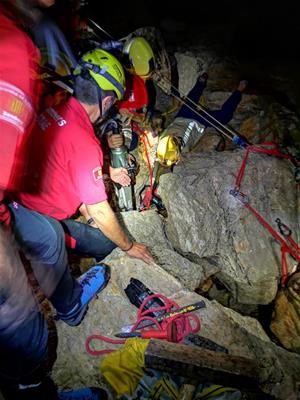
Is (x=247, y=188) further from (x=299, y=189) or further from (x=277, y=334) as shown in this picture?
(x=277, y=334)

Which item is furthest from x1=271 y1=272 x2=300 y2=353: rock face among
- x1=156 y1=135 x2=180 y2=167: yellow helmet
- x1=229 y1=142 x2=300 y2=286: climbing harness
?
x1=156 y1=135 x2=180 y2=167: yellow helmet

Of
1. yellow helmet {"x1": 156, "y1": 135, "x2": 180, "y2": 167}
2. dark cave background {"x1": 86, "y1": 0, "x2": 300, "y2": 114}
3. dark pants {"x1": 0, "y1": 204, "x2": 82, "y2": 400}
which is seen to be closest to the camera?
dark pants {"x1": 0, "y1": 204, "x2": 82, "y2": 400}

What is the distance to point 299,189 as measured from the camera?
4.89 meters

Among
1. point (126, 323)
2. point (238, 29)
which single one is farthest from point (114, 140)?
point (238, 29)

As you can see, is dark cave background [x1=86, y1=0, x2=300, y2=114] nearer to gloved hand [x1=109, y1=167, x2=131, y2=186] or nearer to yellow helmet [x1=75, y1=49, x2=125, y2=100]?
gloved hand [x1=109, y1=167, x2=131, y2=186]

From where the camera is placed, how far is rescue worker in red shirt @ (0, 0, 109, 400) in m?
1.45

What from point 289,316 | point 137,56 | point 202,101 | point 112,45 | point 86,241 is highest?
point 112,45

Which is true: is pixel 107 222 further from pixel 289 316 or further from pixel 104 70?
pixel 289 316

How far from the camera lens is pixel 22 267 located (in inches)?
77.1

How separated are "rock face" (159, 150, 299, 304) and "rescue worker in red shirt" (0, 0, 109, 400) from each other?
5.45 feet

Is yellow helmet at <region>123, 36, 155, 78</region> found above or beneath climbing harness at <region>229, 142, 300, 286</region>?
above

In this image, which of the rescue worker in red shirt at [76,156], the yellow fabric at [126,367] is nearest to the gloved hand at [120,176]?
the rescue worker in red shirt at [76,156]

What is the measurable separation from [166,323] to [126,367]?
54cm

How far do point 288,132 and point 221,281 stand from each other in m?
3.37
